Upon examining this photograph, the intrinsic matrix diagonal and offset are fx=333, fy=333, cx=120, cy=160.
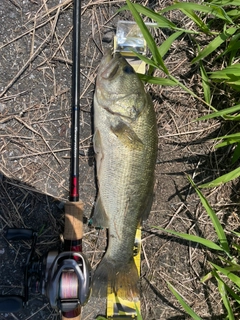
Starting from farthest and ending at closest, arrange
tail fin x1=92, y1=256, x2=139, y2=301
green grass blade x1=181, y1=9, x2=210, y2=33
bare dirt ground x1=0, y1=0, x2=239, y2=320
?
bare dirt ground x1=0, y1=0, x2=239, y2=320, tail fin x1=92, y1=256, x2=139, y2=301, green grass blade x1=181, y1=9, x2=210, y2=33

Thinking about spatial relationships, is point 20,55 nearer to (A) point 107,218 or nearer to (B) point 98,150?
(B) point 98,150

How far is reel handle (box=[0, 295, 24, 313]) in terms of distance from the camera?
2436 millimetres

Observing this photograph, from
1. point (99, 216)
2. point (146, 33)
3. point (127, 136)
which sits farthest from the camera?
point (99, 216)

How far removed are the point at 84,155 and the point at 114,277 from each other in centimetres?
101

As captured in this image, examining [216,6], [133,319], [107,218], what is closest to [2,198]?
[107,218]

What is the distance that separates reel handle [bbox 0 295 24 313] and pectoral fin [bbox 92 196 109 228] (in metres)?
0.78

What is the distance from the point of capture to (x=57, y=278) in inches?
88.7

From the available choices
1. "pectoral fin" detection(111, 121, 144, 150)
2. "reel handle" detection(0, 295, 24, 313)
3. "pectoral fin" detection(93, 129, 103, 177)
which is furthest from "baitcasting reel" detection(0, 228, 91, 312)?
"pectoral fin" detection(111, 121, 144, 150)

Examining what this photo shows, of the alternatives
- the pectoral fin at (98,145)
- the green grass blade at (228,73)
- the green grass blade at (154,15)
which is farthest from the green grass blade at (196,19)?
the pectoral fin at (98,145)

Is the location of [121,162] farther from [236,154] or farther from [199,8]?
[199,8]

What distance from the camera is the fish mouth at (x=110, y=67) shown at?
7.88 feet

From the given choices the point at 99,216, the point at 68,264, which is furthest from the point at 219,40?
the point at 68,264

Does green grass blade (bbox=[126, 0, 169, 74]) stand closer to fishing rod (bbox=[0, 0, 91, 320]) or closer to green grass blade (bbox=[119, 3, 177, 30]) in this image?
green grass blade (bbox=[119, 3, 177, 30])

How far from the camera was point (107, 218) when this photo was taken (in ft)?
8.48
